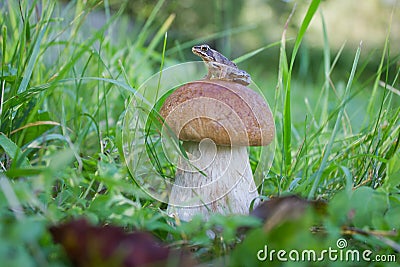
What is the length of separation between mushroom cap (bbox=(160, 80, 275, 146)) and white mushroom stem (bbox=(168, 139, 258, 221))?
67 mm

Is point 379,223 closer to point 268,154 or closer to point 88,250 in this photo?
point 88,250

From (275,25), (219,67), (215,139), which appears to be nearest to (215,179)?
(215,139)

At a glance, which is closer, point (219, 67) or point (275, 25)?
point (219, 67)

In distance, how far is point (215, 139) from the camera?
98cm

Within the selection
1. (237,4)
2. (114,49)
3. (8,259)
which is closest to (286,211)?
(8,259)

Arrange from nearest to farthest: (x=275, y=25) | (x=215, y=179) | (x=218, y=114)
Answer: (x=218, y=114) < (x=215, y=179) < (x=275, y=25)

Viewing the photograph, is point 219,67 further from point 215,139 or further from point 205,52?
point 215,139

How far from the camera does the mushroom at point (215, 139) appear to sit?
3.17ft

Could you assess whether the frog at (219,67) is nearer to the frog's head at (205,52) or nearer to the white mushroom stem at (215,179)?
the frog's head at (205,52)

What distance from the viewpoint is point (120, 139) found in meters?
0.99

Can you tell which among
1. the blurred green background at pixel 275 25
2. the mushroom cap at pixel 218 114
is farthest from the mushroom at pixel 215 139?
the blurred green background at pixel 275 25

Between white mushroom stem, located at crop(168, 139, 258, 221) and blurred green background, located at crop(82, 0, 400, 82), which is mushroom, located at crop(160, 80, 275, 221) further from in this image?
blurred green background, located at crop(82, 0, 400, 82)

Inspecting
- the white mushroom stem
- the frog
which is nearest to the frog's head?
the frog

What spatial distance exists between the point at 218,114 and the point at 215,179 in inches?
7.6
